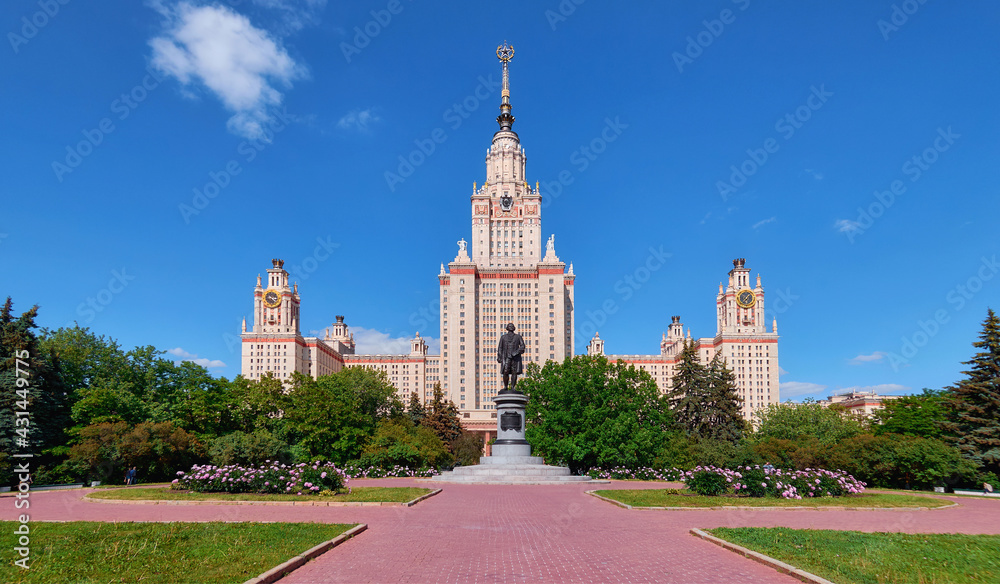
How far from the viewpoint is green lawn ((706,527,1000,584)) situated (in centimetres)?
972

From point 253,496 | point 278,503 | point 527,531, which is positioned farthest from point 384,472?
point 527,531

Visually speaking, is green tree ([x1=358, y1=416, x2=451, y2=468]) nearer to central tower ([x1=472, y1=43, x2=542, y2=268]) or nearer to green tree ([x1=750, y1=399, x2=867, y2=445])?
green tree ([x1=750, y1=399, x2=867, y2=445])

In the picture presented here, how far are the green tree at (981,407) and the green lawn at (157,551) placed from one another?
1414 inches

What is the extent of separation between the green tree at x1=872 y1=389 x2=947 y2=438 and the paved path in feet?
98.6

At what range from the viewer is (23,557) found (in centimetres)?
1054

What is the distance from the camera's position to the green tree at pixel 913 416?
166ft

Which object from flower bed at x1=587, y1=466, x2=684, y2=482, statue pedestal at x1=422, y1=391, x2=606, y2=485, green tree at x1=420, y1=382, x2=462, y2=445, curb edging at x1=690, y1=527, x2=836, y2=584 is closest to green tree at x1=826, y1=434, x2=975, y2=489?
flower bed at x1=587, y1=466, x2=684, y2=482

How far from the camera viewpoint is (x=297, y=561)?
1030 centimetres

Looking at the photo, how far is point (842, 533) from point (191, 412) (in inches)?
1523

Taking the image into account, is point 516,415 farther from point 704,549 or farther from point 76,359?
point 76,359

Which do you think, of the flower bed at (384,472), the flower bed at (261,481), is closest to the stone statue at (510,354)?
the flower bed at (384,472)

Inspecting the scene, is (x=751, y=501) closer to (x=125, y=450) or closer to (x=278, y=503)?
(x=278, y=503)

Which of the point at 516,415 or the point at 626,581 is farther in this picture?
the point at 516,415

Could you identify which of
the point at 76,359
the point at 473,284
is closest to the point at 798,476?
the point at 76,359
